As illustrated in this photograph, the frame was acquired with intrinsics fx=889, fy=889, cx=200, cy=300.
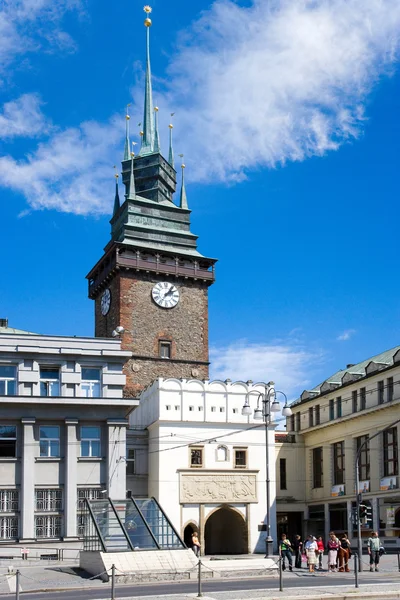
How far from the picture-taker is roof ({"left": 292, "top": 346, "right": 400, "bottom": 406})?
63.0 metres

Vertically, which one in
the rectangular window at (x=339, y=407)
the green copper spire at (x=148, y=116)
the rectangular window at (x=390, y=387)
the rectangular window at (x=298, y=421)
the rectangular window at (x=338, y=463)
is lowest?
the rectangular window at (x=338, y=463)

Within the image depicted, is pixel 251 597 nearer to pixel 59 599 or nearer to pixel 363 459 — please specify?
pixel 59 599

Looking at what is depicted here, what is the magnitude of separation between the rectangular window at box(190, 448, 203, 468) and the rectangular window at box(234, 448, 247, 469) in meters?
2.46

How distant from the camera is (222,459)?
58.5 metres

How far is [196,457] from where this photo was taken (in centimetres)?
5800

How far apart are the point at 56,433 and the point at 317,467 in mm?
28803

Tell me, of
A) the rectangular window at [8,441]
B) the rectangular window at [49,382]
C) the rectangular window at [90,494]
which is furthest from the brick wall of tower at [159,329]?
the rectangular window at [8,441]

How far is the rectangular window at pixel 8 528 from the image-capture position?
46.9 metres

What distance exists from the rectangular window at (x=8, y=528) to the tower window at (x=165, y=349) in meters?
27.2

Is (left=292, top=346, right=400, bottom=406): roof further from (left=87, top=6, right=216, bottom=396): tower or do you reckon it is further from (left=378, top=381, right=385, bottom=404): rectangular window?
(left=87, top=6, right=216, bottom=396): tower

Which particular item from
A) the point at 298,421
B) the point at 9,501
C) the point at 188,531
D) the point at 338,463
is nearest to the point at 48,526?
the point at 9,501

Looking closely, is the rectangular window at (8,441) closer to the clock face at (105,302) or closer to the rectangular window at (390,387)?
the rectangular window at (390,387)

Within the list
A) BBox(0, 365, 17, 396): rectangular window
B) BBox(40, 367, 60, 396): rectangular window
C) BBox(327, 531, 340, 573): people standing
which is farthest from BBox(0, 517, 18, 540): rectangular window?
BBox(327, 531, 340, 573): people standing

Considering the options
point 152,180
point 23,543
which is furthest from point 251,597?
point 152,180
